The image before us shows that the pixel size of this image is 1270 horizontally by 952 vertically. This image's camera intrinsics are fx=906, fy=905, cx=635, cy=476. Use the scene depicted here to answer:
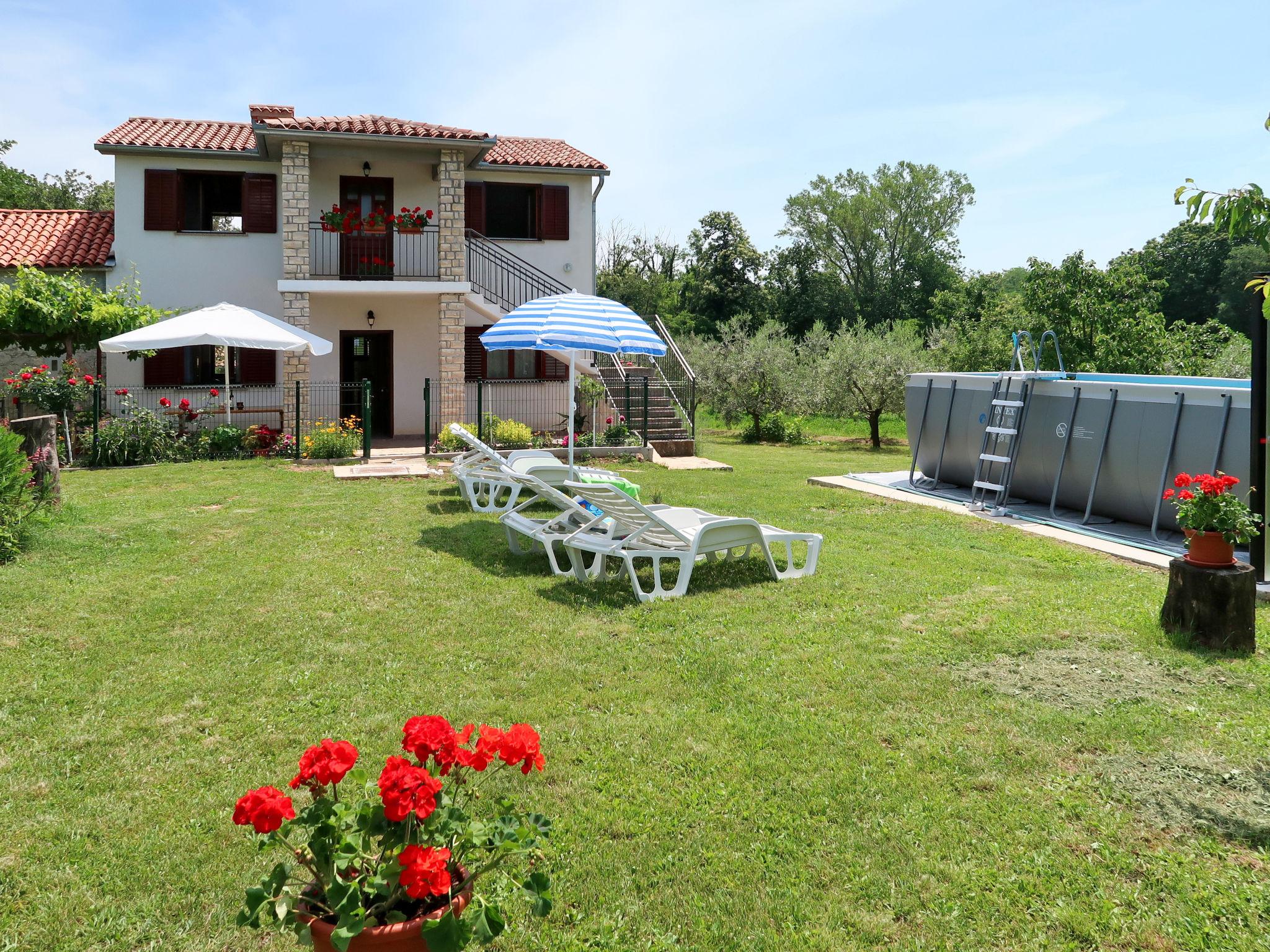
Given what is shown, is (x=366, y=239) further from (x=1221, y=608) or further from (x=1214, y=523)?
(x=1221, y=608)

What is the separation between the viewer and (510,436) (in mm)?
15609

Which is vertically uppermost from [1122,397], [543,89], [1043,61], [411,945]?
[543,89]

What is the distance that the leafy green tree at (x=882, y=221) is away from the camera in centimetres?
5316

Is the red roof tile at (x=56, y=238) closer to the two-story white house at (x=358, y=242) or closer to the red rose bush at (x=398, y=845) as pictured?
the two-story white house at (x=358, y=242)

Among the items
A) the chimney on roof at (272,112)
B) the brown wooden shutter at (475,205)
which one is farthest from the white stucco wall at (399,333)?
the chimney on roof at (272,112)

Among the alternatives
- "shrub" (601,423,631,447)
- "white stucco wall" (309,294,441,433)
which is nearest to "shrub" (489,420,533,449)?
"shrub" (601,423,631,447)

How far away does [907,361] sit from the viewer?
21328mm

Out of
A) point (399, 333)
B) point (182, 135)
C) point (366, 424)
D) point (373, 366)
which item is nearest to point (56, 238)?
point (182, 135)

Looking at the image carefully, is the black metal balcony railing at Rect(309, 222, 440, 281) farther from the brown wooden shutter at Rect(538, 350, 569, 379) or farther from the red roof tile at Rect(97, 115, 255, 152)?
the brown wooden shutter at Rect(538, 350, 569, 379)

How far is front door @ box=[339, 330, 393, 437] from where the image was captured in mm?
18797

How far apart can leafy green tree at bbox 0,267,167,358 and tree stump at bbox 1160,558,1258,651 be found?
15.9 metres

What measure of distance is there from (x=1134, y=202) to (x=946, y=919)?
1777 centimetres

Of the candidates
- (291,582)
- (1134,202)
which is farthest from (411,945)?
(1134,202)

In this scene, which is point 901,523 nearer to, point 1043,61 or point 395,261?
point 1043,61
